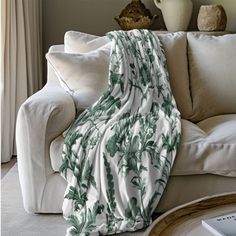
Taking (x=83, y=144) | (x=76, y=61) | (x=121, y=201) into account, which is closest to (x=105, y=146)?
(x=83, y=144)

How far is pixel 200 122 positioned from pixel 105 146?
0.73 meters

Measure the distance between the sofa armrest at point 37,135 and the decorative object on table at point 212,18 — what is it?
1512mm

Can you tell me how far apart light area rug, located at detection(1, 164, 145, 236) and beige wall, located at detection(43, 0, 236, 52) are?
1.65 m

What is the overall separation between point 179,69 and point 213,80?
20 cm

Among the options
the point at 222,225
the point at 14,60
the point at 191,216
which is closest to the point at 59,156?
the point at 191,216

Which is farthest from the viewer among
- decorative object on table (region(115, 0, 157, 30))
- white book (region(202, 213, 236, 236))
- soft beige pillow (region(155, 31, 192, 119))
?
decorative object on table (region(115, 0, 157, 30))

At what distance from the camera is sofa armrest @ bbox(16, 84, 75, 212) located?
6.89 feet

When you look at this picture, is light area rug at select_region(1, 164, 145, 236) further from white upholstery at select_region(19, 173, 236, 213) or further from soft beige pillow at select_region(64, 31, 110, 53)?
soft beige pillow at select_region(64, 31, 110, 53)

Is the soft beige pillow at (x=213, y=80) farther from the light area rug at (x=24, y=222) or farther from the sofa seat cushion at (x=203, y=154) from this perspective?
the light area rug at (x=24, y=222)

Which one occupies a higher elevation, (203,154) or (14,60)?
(14,60)

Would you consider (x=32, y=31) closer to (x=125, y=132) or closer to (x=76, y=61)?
(x=76, y=61)

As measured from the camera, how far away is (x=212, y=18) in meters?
3.30

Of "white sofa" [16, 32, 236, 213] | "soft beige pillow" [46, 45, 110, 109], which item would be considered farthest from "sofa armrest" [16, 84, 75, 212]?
"soft beige pillow" [46, 45, 110, 109]

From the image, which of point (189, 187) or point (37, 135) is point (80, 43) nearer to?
point (37, 135)
